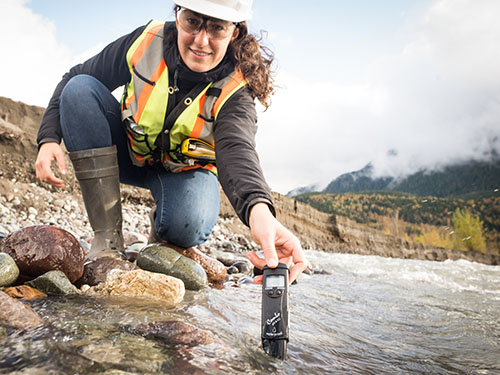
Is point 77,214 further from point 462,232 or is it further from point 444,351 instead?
point 462,232

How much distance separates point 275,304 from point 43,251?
135cm

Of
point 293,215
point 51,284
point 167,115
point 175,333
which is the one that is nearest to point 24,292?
point 51,284

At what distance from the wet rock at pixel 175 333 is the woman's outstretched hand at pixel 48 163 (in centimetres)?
122

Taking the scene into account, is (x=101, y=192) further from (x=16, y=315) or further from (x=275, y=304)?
(x=275, y=304)

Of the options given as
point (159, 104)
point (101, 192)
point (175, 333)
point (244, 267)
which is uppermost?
point (159, 104)

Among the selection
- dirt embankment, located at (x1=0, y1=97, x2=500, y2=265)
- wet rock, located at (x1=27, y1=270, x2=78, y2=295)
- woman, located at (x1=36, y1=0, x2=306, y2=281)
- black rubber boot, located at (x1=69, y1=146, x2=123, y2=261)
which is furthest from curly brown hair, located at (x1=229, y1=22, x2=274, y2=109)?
dirt embankment, located at (x1=0, y1=97, x2=500, y2=265)

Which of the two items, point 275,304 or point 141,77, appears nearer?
point 275,304

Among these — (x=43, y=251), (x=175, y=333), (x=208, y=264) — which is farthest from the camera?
(x=208, y=264)

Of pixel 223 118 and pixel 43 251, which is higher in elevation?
pixel 223 118

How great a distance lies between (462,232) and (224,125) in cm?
4063

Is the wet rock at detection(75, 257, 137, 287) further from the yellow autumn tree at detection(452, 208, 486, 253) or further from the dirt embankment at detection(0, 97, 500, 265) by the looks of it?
the yellow autumn tree at detection(452, 208, 486, 253)

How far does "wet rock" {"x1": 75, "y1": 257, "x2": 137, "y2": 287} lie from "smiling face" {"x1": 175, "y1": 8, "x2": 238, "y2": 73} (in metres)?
1.28

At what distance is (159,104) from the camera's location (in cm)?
243

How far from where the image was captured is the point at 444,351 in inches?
70.2
